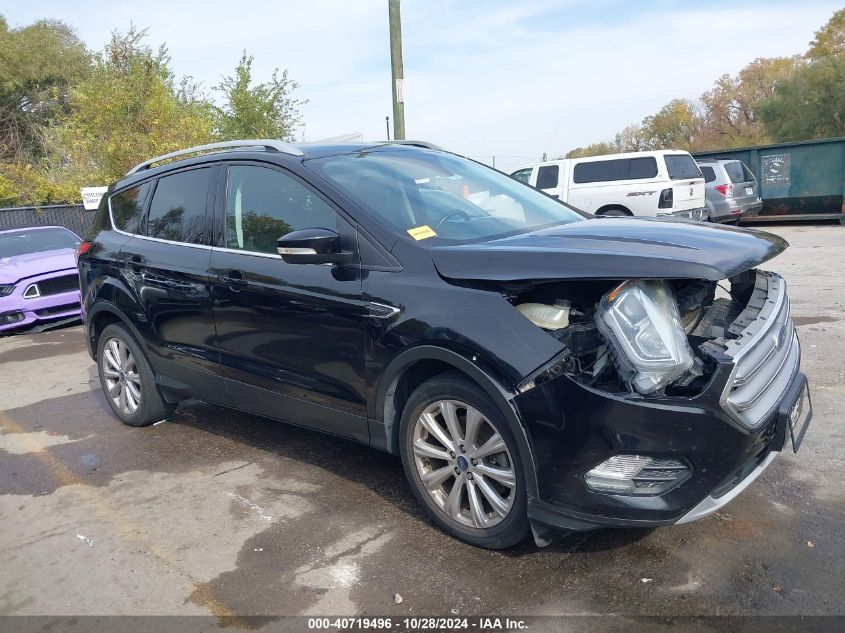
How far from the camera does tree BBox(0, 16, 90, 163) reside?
34.2 metres

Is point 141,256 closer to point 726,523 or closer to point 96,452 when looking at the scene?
point 96,452

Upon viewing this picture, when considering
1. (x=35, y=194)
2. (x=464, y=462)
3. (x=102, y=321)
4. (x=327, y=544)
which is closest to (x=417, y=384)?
(x=464, y=462)

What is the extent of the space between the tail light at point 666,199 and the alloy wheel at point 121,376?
1065cm

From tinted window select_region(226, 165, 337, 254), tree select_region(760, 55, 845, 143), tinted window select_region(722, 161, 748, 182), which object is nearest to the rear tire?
tinted window select_region(226, 165, 337, 254)

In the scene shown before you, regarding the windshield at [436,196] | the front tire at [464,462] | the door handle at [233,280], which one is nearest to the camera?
the front tire at [464,462]

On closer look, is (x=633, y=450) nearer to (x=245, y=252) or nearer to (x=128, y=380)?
(x=245, y=252)

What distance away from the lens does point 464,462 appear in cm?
326

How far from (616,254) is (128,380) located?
12.9ft

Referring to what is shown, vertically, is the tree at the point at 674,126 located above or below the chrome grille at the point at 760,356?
above

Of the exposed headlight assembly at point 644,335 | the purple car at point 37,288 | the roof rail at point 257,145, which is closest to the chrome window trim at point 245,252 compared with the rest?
the roof rail at point 257,145

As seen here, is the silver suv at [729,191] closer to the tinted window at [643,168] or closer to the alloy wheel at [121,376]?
the tinted window at [643,168]

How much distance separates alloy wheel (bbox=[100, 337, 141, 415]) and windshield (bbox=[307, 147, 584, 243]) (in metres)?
2.39

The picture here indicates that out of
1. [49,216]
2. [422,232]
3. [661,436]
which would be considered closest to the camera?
[661,436]

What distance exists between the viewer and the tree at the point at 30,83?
34156 millimetres
